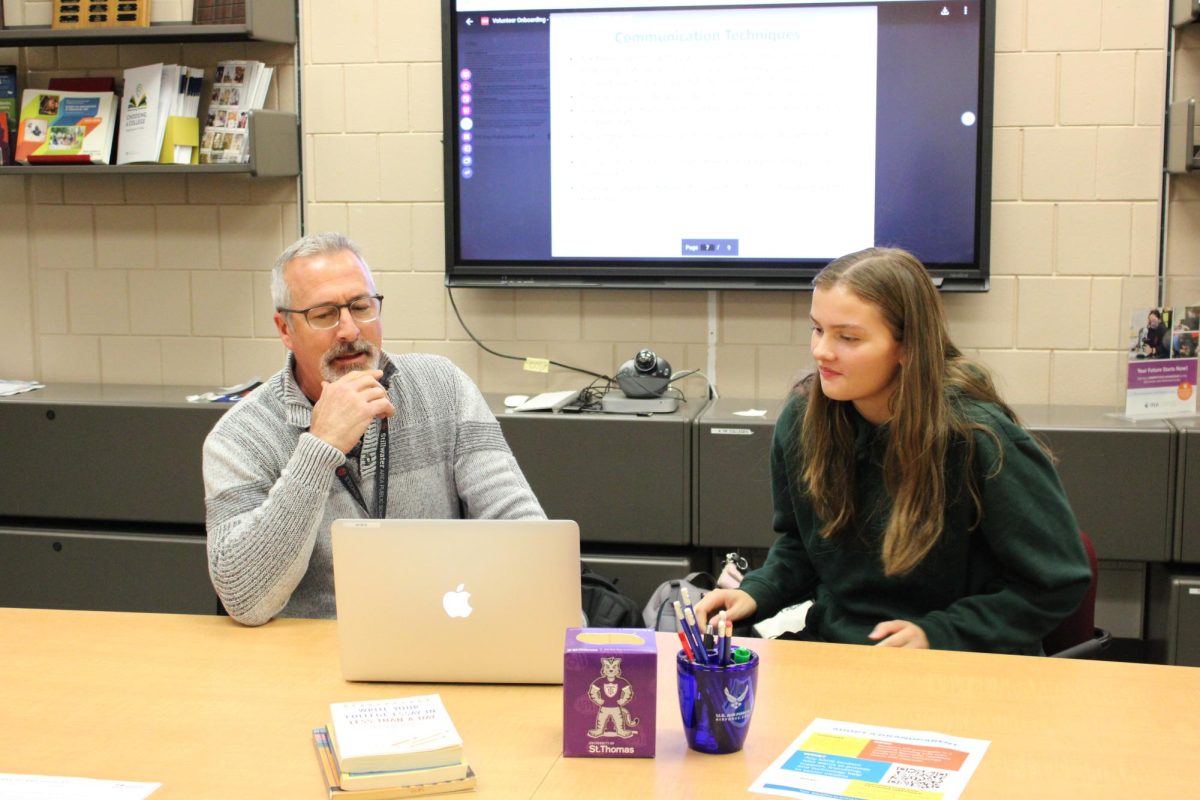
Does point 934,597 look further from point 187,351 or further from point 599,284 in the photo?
point 187,351

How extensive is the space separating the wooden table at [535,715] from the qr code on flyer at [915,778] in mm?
34

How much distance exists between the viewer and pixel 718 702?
4.38 feet

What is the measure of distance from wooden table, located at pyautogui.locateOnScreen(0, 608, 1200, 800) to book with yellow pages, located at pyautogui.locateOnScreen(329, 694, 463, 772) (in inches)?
1.7

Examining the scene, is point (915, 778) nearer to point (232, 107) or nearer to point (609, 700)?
point (609, 700)

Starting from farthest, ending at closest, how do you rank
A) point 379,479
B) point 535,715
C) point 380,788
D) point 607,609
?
1. point 607,609
2. point 379,479
3. point 535,715
4. point 380,788

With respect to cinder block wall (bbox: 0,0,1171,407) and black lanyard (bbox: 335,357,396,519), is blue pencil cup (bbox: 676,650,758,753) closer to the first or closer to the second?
black lanyard (bbox: 335,357,396,519)

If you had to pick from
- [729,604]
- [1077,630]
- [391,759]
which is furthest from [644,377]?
[391,759]

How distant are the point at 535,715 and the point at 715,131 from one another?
7.59 feet

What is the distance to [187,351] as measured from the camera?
389 centimetres

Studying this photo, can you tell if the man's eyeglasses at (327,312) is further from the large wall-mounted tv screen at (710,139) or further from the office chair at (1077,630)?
the large wall-mounted tv screen at (710,139)

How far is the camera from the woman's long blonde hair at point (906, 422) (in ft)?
6.21

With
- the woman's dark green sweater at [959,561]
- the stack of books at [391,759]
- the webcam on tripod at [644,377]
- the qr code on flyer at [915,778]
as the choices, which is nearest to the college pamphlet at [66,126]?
the webcam on tripod at [644,377]

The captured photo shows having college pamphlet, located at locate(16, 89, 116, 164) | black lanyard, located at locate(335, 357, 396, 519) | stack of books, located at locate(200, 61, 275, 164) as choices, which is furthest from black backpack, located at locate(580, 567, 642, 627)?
college pamphlet, located at locate(16, 89, 116, 164)

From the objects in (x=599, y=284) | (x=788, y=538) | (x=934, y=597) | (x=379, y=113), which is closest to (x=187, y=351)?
(x=379, y=113)
